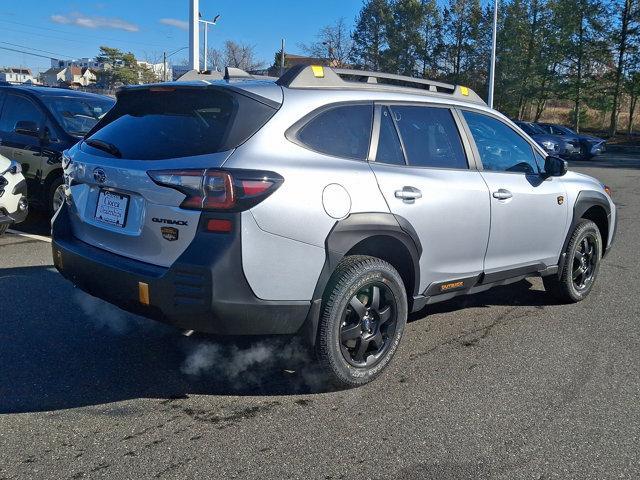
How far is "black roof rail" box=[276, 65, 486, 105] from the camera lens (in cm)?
369

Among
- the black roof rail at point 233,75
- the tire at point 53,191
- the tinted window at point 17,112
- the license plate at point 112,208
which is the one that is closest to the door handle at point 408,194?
the black roof rail at point 233,75

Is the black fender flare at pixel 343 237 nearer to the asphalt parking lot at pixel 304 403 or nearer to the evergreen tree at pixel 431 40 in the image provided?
the asphalt parking lot at pixel 304 403

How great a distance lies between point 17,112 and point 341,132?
646 cm

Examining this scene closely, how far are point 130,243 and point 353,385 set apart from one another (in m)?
1.55

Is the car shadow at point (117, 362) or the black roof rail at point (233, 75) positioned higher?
the black roof rail at point (233, 75)

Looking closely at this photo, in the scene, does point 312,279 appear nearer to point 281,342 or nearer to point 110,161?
point 281,342

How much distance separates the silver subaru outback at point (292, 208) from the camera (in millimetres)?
3152

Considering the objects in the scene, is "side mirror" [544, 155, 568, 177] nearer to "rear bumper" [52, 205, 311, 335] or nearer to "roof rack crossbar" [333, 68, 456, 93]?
"roof rack crossbar" [333, 68, 456, 93]

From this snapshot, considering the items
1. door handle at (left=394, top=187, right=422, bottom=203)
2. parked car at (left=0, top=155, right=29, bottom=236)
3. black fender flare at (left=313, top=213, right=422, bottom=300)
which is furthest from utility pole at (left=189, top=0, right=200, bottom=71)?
black fender flare at (left=313, top=213, right=422, bottom=300)

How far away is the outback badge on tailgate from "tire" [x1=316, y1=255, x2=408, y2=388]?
0.92 m

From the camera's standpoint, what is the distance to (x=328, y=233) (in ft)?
11.2

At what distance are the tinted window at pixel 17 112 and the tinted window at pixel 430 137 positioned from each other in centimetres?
582

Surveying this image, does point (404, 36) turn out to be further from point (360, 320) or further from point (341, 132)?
point (360, 320)

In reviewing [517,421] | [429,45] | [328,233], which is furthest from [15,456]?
[429,45]
